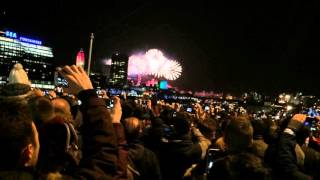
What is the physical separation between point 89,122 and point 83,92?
0.20 metres

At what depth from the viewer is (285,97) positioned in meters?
127

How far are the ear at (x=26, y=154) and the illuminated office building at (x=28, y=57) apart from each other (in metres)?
146

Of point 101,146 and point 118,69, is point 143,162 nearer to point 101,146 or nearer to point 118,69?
point 101,146

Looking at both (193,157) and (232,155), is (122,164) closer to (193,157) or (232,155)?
(232,155)

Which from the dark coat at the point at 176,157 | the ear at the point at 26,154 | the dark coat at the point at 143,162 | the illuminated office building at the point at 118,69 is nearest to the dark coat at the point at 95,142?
the ear at the point at 26,154

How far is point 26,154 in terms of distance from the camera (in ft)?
7.57

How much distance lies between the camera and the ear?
2.28m

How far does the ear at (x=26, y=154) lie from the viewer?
2281mm

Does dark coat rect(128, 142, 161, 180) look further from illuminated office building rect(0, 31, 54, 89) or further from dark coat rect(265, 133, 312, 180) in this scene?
illuminated office building rect(0, 31, 54, 89)

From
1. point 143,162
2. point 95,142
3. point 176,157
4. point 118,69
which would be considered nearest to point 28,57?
point 118,69

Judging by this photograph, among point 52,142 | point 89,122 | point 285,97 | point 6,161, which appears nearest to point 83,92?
point 89,122

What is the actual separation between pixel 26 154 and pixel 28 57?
165379mm

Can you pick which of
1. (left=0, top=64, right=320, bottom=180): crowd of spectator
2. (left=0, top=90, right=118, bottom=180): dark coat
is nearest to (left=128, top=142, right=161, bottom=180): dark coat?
(left=0, top=64, right=320, bottom=180): crowd of spectator

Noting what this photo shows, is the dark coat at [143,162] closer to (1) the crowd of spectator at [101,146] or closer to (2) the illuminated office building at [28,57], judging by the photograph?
(1) the crowd of spectator at [101,146]
